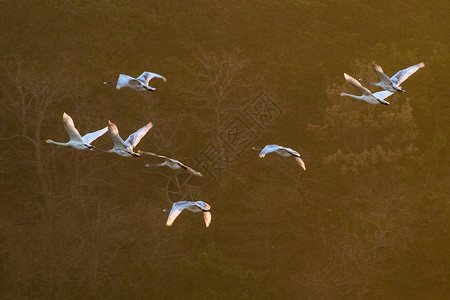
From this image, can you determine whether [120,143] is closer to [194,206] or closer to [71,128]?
[71,128]

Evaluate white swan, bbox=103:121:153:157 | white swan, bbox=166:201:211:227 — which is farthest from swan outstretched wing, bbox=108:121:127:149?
white swan, bbox=166:201:211:227

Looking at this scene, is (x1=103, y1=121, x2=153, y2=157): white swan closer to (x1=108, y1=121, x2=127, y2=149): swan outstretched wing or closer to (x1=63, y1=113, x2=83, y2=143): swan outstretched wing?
(x1=108, y1=121, x2=127, y2=149): swan outstretched wing

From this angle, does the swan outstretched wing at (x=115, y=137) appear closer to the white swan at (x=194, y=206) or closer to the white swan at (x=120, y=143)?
the white swan at (x=120, y=143)

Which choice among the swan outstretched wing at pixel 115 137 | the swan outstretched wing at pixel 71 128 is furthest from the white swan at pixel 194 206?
the swan outstretched wing at pixel 71 128

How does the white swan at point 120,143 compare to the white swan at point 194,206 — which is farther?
the white swan at point 194,206

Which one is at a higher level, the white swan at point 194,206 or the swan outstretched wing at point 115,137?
the swan outstretched wing at point 115,137

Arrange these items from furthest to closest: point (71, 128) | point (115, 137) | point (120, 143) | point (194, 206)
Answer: point (194, 206) → point (71, 128) → point (120, 143) → point (115, 137)

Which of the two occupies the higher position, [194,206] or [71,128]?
[71,128]

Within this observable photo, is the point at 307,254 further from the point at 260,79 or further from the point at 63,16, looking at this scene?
the point at 63,16

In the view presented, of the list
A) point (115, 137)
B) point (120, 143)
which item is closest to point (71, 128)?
point (120, 143)

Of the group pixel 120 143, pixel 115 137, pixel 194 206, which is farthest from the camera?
pixel 194 206

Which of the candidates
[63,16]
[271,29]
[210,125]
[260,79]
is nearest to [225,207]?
[210,125]

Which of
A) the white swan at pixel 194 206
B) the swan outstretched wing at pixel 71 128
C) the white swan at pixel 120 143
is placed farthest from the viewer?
Result: the swan outstretched wing at pixel 71 128
